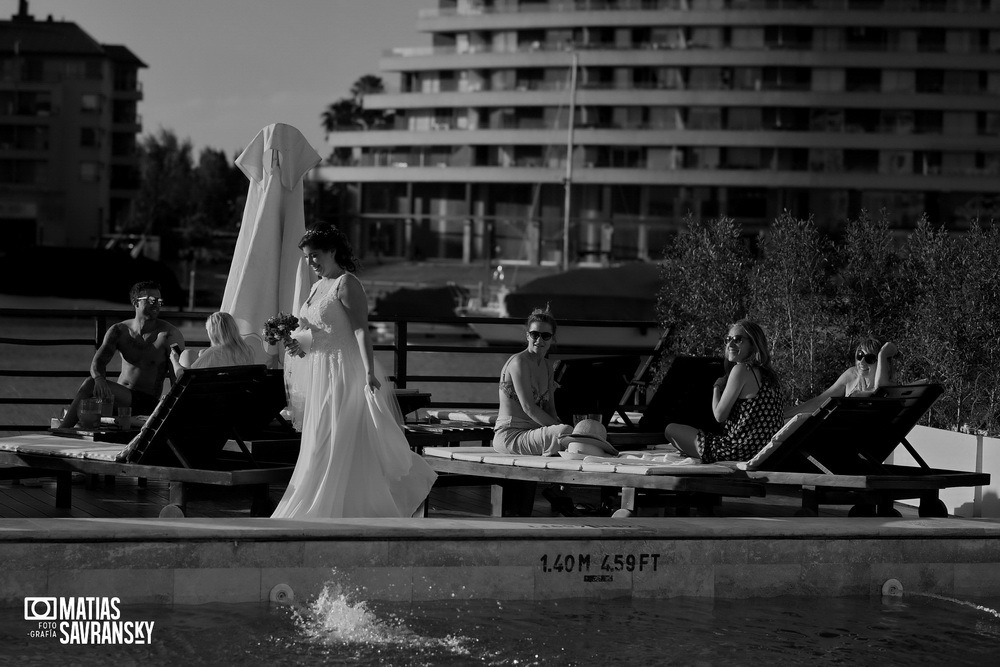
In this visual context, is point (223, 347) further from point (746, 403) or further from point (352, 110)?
point (352, 110)

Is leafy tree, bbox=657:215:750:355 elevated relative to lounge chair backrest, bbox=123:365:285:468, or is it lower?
elevated

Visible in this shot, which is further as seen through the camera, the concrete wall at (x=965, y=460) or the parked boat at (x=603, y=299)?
the parked boat at (x=603, y=299)

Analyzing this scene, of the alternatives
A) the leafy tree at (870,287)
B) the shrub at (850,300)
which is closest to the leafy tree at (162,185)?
the shrub at (850,300)

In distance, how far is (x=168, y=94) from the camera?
96.8m

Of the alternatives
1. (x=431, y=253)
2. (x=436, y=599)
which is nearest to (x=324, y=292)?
(x=436, y=599)

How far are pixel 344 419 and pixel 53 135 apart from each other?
316 ft

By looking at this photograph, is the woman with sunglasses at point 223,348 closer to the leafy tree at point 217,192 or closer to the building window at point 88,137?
the building window at point 88,137

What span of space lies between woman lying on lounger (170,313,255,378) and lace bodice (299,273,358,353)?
0.86m

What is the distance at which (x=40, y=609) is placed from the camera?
6.39 m

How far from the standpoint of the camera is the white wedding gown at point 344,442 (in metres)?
7.75

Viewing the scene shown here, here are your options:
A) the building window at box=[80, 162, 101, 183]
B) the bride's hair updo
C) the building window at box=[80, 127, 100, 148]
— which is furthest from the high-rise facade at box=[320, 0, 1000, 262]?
the bride's hair updo

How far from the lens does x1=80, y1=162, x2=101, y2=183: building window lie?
323 feet

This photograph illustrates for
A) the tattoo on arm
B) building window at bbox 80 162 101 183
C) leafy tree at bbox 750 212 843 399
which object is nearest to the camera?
the tattoo on arm

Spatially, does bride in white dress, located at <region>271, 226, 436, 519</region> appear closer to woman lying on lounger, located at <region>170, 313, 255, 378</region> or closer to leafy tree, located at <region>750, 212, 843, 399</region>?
woman lying on lounger, located at <region>170, 313, 255, 378</region>
